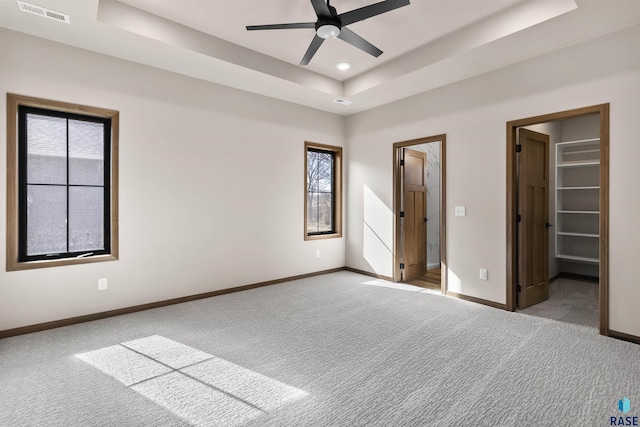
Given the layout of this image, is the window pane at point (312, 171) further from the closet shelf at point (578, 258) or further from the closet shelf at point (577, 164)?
the closet shelf at point (578, 258)

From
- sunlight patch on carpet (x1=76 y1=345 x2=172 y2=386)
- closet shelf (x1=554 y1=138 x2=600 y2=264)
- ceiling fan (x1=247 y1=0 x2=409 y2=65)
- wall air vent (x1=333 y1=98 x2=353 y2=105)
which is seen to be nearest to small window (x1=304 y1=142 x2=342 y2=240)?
wall air vent (x1=333 y1=98 x2=353 y2=105)

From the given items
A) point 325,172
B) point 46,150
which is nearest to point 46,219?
point 46,150

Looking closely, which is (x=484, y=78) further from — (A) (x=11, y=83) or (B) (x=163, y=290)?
(A) (x=11, y=83)

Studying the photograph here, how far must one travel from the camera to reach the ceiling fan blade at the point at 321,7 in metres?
2.38

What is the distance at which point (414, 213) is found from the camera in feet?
18.0

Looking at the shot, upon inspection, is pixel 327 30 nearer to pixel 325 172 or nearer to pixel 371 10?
pixel 371 10

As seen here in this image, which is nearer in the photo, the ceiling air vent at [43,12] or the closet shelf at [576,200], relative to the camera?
the ceiling air vent at [43,12]

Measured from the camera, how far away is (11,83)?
9.86ft

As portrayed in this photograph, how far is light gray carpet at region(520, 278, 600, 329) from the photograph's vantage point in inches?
137

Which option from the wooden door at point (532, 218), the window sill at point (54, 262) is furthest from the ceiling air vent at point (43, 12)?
the wooden door at point (532, 218)

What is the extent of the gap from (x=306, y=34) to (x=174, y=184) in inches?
91.5

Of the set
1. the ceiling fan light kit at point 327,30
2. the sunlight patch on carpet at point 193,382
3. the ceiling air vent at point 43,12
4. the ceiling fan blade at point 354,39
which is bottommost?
the sunlight patch on carpet at point 193,382

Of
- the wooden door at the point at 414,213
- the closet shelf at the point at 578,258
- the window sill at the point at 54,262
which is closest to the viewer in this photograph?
the window sill at the point at 54,262

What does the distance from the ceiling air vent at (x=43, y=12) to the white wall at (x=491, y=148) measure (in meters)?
4.08
